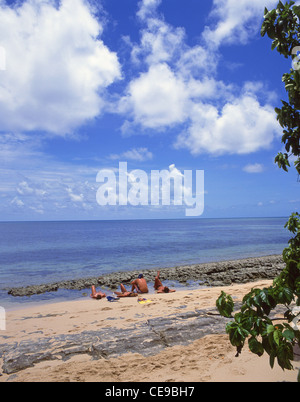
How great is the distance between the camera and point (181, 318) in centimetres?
971

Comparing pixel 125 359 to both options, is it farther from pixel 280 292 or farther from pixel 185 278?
pixel 185 278

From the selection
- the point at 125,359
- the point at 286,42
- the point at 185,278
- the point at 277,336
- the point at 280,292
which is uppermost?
the point at 286,42

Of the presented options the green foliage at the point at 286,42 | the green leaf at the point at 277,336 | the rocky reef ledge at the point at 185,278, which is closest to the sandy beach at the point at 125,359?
the green leaf at the point at 277,336

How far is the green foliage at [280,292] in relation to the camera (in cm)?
308

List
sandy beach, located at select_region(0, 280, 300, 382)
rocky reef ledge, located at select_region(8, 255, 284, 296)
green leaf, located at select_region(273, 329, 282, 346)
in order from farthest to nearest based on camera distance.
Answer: rocky reef ledge, located at select_region(8, 255, 284, 296) < sandy beach, located at select_region(0, 280, 300, 382) < green leaf, located at select_region(273, 329, 282, 346)

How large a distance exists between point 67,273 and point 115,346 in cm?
2193

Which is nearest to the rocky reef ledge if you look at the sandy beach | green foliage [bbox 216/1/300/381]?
the sandy beach

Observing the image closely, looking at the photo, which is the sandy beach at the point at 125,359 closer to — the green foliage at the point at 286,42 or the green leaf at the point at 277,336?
the green leaf at the point at 277,336

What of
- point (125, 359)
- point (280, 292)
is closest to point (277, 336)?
point (280, 292)

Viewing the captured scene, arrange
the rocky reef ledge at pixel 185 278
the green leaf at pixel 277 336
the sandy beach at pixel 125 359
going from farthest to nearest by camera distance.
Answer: the rocky reef ledge at pixel 185 278, the sandy beach at pixel 125 359, the green leaf at pixel 277 336

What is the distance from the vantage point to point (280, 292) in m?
3.17

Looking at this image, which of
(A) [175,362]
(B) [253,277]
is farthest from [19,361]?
(B) [253,277]

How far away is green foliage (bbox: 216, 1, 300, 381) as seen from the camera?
308cm

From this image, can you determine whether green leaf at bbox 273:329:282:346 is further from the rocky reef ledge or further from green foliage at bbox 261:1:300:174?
the rocky reef ledge
